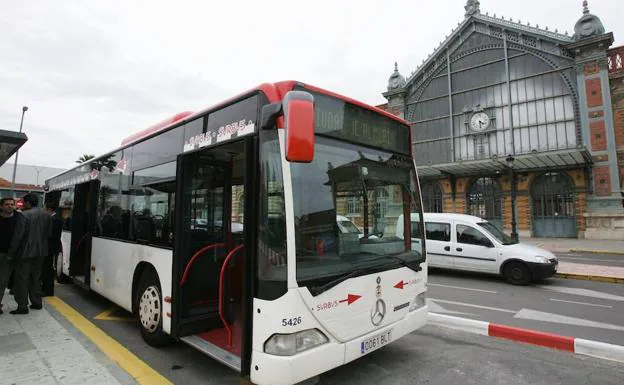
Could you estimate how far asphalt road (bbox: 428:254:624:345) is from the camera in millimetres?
5840

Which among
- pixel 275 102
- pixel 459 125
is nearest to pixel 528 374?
pixel 275 102

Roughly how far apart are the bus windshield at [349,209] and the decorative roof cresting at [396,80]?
30.4 m

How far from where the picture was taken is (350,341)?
3.27 meters

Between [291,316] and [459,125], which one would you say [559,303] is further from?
[459,125]

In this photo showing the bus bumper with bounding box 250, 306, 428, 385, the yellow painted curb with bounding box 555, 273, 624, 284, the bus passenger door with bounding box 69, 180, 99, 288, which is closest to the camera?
the bus bumper with bounding box 250, 306, 428, 385

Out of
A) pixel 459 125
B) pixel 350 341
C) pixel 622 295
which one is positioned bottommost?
pixel 622 295

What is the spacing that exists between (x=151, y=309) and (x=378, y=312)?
2.89 m

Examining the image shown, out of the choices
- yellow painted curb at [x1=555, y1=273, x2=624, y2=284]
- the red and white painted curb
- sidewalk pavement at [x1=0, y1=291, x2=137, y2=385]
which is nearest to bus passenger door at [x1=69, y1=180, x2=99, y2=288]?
sidewalk pavement at [x1=0, y1=291, x2=137, y2=385]

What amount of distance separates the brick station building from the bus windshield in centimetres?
1770

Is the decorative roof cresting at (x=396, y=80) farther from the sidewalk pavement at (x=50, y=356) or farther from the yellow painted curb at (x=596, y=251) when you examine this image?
the sidewalk pavement at (x=50, y=356)

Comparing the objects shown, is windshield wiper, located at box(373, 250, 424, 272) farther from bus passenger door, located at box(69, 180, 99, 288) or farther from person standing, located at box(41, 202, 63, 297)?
person standing, located at box(41, 202, 63, 297)

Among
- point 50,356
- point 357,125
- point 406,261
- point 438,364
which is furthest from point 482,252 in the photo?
point 50,356

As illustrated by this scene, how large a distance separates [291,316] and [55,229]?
6700 mm

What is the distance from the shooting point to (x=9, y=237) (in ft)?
18.4
